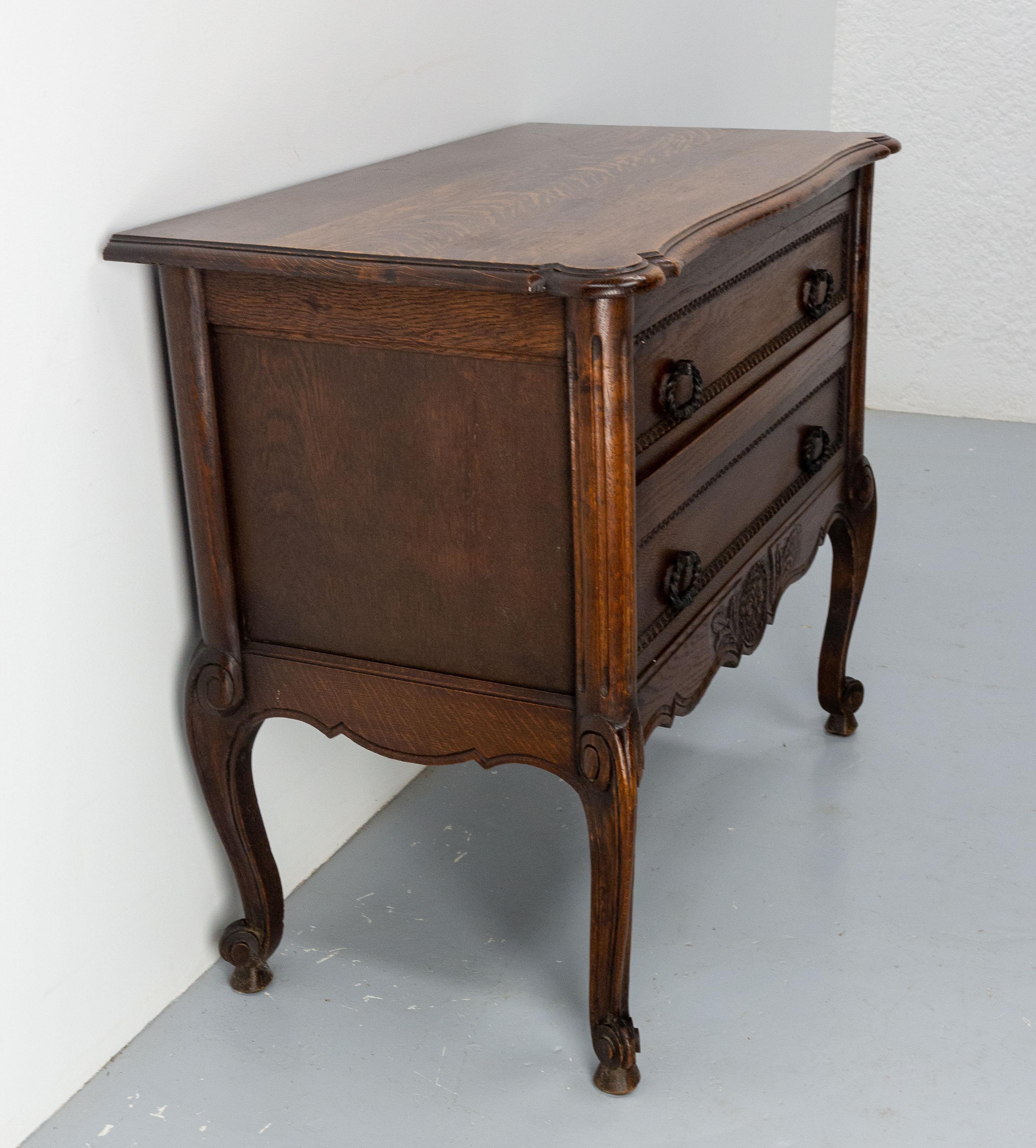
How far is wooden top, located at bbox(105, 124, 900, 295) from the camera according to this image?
54.9 inches

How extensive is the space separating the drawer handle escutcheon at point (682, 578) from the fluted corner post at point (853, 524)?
0.73m

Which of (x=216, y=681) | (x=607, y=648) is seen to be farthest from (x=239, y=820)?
(x=607, y=648)

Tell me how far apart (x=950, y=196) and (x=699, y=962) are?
3.05 metres

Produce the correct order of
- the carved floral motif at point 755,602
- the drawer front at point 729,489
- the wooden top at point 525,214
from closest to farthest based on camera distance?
the wooden top at point 525,214, the drawer front at point 729,489, the carved floral motif at point 755,602

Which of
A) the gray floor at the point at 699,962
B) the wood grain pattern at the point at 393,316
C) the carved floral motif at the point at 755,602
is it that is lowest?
the gray floor at the point at 699,962

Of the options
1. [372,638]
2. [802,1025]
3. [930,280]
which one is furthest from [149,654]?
[930,280]

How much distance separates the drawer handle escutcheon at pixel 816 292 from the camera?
2.03m

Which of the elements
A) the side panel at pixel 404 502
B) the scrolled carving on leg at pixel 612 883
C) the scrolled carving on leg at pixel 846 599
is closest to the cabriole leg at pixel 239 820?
the side panel at pixel 404 502

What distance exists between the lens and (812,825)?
2.27m

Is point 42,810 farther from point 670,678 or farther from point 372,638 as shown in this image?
point 670,678

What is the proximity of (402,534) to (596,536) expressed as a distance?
251 millimetres

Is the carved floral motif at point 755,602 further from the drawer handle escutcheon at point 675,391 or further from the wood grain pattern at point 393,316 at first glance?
the wood grain pattern at point 393,316

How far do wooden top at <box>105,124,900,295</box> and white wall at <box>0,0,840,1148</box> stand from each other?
75 millimetres

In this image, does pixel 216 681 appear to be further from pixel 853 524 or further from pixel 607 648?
pixel 853 524
